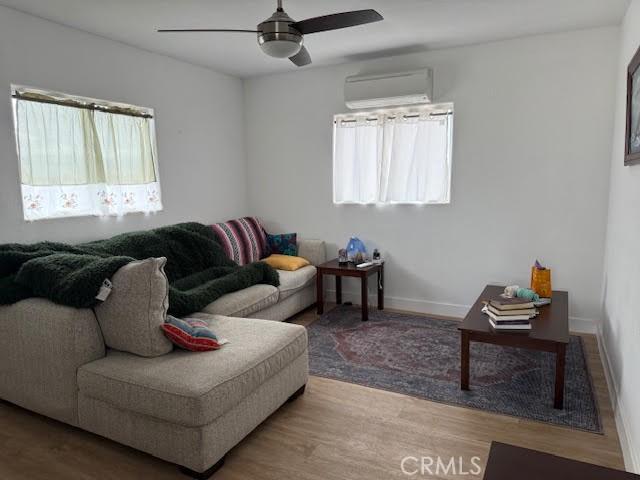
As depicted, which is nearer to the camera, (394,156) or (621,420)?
(621,420)

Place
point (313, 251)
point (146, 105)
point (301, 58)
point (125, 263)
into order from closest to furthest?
point (125, 263)
point (301, 58)
point (146, 105)
point (313, 251)

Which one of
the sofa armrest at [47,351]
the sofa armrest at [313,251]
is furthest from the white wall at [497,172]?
the sofa armrest at [47,351]

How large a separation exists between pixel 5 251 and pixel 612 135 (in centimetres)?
434

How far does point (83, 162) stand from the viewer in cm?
338

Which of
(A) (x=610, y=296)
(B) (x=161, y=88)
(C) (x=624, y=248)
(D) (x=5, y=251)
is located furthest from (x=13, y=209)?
(A) (x=610, y=296)

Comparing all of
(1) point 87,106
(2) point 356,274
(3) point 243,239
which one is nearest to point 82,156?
(1) point 87,106

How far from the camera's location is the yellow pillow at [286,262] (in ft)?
14.2

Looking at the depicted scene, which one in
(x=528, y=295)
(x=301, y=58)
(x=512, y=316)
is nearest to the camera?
(x=512, y=316)

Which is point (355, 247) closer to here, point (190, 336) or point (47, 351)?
point (190, 336)

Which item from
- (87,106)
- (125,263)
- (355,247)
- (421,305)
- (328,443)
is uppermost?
(87,106)

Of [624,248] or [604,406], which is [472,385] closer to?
[604,406]

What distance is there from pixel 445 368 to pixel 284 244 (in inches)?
86.8

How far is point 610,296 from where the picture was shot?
3096 mm

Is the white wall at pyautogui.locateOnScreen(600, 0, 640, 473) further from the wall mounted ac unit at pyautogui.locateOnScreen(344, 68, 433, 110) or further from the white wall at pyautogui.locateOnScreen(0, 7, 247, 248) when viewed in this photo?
the white wall at pyautogui.locateOnScreen(0, 7, 247, 248)
